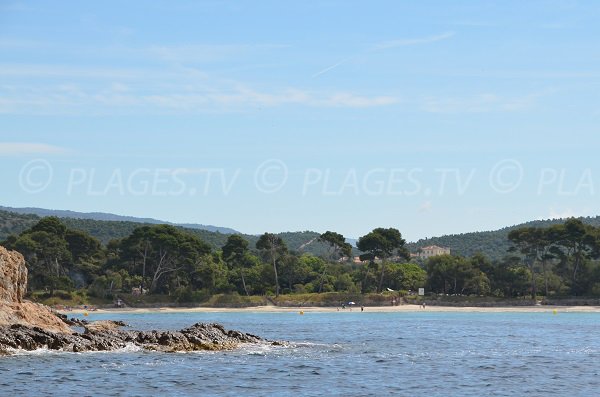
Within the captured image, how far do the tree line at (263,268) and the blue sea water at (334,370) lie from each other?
69873 millimetres

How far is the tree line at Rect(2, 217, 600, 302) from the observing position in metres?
136

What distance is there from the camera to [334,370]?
45875mm

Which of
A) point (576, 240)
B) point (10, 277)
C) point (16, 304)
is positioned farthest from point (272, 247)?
point (16, 304)

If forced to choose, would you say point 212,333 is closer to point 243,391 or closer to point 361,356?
point 361,356

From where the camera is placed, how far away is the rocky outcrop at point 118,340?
169ft

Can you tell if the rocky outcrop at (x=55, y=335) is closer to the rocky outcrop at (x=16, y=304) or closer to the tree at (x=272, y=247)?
the rocky outcrop at (x=16, y=304)

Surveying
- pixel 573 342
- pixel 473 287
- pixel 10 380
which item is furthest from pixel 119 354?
pixel 473 287

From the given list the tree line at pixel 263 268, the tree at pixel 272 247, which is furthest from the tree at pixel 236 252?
the tree at pixel 272 247

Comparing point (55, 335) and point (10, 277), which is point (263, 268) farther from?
point (55, 335)

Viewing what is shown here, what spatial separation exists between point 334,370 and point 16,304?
2286 centimetres

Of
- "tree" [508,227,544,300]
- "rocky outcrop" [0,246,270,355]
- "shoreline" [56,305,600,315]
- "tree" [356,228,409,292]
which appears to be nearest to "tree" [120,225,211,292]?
"shoreline" [56,305,600,315]

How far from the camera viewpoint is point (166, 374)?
1684 inches

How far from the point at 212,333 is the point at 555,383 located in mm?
24308

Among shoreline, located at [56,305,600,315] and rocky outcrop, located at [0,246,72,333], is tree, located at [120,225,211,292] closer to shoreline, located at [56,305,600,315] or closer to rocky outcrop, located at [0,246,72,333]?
shoreline, located at [56,305,600,315]
